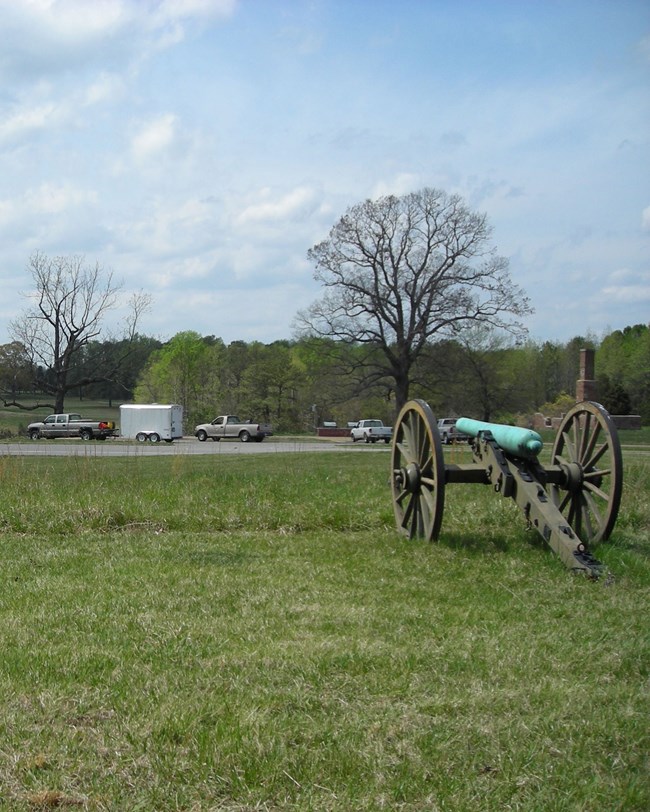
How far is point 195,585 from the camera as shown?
270 inches

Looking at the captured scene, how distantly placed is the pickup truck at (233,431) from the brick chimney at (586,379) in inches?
734

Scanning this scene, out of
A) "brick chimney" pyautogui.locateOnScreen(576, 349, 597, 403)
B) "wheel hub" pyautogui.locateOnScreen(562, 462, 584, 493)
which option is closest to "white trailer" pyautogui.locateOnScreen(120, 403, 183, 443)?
"brick chimney" pyautogui.locateOnScreen(576, 349, 597, 403)

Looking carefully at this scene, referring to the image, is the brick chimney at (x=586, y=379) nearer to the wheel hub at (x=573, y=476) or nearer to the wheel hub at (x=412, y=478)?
the wheel hub at (x=573, y=476)

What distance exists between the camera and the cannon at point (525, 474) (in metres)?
8.25

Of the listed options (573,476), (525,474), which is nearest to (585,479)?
(573,476)

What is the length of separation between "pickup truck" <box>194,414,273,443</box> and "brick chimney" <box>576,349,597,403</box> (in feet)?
61.1

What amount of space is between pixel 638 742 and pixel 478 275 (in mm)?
49427

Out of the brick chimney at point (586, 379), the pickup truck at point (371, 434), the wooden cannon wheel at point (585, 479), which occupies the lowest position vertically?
the pickup truck at point (371, 434)

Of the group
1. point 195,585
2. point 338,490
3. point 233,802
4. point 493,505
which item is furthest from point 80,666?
point 338,490

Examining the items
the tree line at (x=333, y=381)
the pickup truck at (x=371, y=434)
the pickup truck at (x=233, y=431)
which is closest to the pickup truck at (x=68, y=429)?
the pickup truck at (x=233, y=431)

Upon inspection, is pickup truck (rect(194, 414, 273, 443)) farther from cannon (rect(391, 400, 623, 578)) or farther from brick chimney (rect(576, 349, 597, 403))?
cannon (rect(391, 400, 623, 578))

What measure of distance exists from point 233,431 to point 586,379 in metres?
20.8

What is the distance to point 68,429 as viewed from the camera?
50.8 meters

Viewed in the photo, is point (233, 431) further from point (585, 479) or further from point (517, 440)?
point (517, 440)
